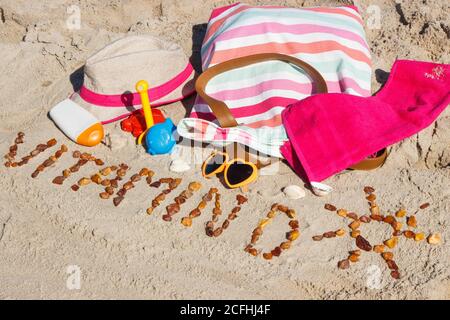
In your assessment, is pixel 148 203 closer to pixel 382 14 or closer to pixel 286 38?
pixel 286 38

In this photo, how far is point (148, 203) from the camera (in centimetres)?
218

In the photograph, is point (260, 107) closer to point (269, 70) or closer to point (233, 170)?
point (269, 70)

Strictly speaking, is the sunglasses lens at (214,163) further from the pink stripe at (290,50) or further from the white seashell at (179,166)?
the pink stripe at (290,50)

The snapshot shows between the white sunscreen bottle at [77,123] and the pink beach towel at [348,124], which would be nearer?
the pink beach towel at [348,124]

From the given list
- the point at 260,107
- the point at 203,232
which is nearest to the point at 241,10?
the point at 260,107

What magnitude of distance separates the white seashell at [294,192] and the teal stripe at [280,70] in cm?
60

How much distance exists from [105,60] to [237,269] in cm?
116

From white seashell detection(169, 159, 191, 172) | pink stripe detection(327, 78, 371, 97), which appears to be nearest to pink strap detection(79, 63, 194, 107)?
white seashell detection(169, 159, 191, 172)

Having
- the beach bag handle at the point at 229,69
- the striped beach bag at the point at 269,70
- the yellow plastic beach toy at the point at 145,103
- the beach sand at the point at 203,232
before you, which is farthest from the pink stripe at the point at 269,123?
the yellow plastic beach toy at the point at 145,103

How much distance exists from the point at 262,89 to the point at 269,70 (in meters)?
0.09

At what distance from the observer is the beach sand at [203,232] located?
186 centimetres

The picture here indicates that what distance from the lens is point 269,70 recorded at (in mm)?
2512

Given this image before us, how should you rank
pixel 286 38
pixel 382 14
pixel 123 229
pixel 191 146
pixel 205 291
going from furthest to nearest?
pixel 382 14 < pixel 286 38 < pixel 191 146 < pixel 123 229 < pixel 205 291
